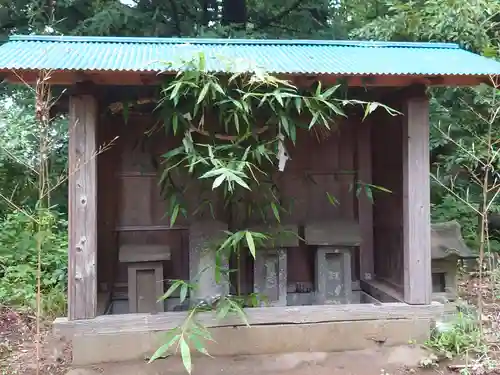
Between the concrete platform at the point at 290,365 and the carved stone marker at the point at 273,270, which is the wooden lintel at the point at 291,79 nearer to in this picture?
the carved stone marker at the point at 273,270

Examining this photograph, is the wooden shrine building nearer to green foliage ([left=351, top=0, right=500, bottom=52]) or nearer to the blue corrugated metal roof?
the blue corrugated metal roof

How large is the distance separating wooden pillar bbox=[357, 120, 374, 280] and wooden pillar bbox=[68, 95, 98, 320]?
2.34 m

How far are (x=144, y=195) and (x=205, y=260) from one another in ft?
3.05

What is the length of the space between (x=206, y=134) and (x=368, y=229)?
6.30 ft

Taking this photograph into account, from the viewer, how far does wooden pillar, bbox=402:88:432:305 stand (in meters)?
3.41

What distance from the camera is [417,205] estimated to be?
11.2 feet

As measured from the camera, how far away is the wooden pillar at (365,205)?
429 cm

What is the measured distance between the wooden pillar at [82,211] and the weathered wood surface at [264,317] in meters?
0.09

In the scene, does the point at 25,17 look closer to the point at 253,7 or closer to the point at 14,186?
the point at 14,186

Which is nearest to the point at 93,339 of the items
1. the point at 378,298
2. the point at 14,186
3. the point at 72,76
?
the point at 72,76

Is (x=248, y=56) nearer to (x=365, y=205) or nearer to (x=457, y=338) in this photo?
(x=365, y=205)

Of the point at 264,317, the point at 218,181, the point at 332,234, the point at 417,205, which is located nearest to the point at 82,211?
the point at 218,181

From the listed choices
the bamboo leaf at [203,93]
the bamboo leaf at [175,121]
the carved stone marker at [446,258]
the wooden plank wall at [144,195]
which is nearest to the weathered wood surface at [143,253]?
the wooden plank wall at [144,195]

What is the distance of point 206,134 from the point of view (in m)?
3.27
